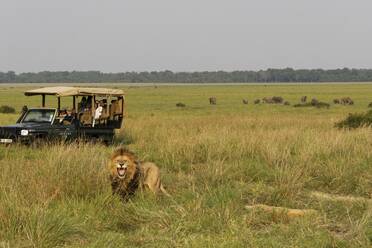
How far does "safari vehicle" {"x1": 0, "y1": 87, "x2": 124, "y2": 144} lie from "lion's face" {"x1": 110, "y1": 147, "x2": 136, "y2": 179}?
6881 millimetres

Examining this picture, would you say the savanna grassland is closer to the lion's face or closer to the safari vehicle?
the lion's face

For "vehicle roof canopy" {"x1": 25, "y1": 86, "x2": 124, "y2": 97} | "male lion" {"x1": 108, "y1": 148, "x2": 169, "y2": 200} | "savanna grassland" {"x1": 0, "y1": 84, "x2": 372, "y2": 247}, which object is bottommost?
"savanna grassland" {"x1": 0, "y1": 84, "x2": 372, "y2": 247}

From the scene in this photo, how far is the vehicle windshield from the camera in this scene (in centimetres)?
1492

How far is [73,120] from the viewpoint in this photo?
49.1ft

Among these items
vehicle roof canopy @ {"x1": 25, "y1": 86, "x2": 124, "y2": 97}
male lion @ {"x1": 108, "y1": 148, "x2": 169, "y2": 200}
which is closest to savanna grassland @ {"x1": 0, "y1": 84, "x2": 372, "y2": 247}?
male lion @ {"x1": 108, "y1": 148, "x2": 169, "y2": 200}

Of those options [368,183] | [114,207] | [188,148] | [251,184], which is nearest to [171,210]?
[114,207]

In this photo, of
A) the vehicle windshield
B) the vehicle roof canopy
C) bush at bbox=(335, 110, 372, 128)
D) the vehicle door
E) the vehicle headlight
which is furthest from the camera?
bush at bbox=(335, 110, 372, 128)

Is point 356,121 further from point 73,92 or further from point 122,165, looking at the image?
point 122,165

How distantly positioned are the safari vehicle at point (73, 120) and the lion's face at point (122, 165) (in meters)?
6.88

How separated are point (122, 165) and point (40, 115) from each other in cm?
859

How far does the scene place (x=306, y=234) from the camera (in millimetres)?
5805

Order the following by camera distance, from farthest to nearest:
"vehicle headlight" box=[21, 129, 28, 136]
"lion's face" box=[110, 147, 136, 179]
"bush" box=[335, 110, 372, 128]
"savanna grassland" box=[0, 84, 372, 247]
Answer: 1. "bush" box=[335, 110, 372, 128]
2. "vehicle headlight" box=[21, 129, 28, 136]
3. "lion's face" box=[110, 147, 136, 179]
4. "savanna grassland" box=[0, 84, 372, 247]

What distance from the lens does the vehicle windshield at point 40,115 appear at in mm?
14922

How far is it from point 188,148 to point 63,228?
656 cm
